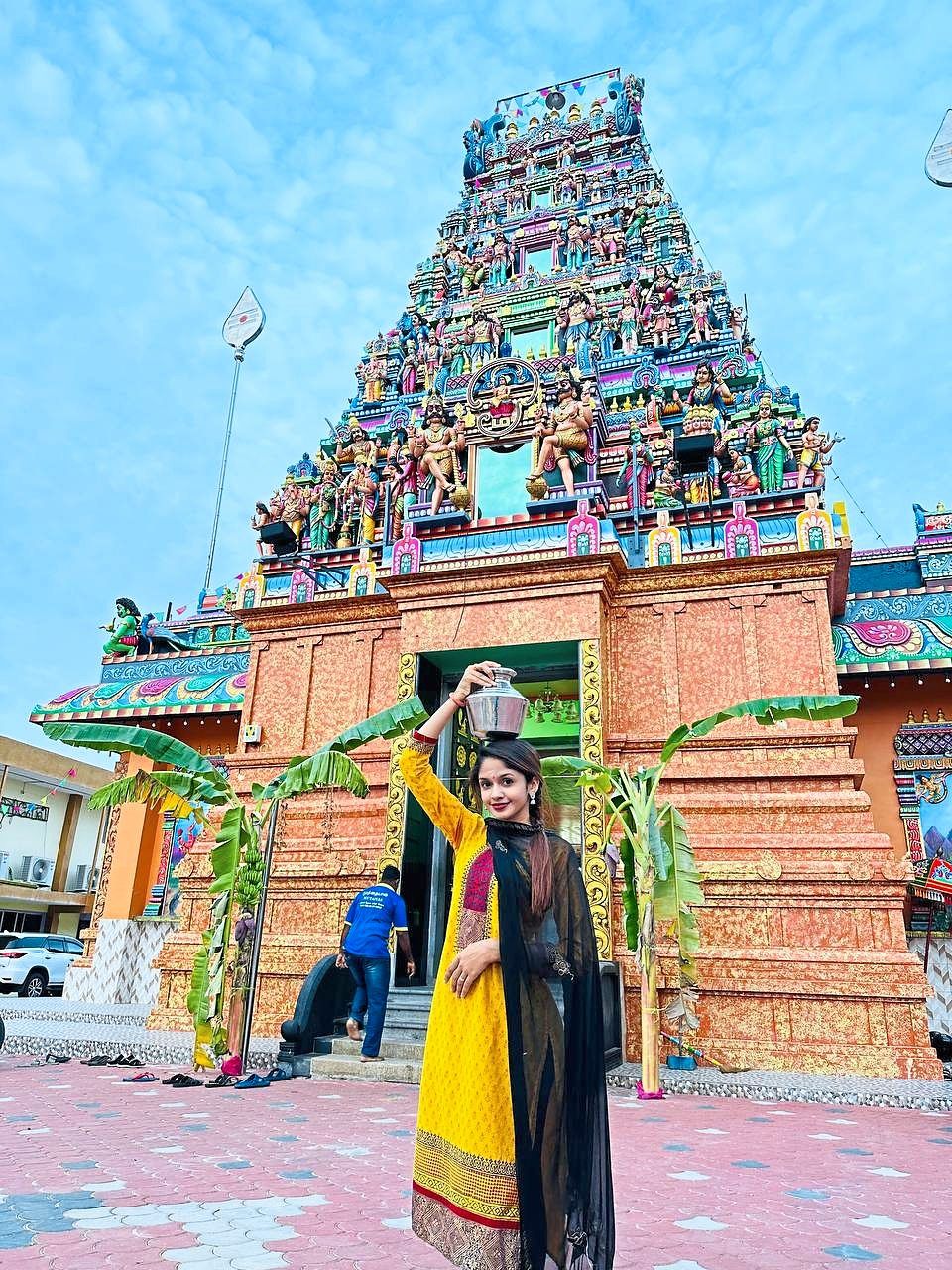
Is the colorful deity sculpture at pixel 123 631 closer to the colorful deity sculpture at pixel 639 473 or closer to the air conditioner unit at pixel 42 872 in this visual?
the colorful deity sculpture at pixel 639 473

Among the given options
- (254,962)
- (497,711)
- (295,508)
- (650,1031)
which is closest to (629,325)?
(295,508)

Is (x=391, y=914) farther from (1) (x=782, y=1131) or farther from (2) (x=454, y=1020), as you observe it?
(2) (x=454, y=1020)

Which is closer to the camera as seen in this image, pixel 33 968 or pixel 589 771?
pixel 589 771

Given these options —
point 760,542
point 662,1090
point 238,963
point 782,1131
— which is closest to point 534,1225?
point 782,1131

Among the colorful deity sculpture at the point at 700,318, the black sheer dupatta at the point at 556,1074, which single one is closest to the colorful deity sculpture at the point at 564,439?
the colorful deity sculpture at the point at 700,318

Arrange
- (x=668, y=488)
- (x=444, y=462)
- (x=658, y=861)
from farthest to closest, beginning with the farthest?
(x=444, y=462), (x=668, y=488), (x=658, y=861)

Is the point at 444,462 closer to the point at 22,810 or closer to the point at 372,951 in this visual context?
the point at 372,951

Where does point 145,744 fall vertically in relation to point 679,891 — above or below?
above

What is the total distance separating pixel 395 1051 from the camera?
8273mm

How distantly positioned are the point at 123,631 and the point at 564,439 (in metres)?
9.45

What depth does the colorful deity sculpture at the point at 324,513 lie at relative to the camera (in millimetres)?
15141

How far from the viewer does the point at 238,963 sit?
818 centimetres

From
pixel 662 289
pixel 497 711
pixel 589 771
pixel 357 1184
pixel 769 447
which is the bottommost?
pixel 357 1184

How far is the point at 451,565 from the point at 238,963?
5.62 m
